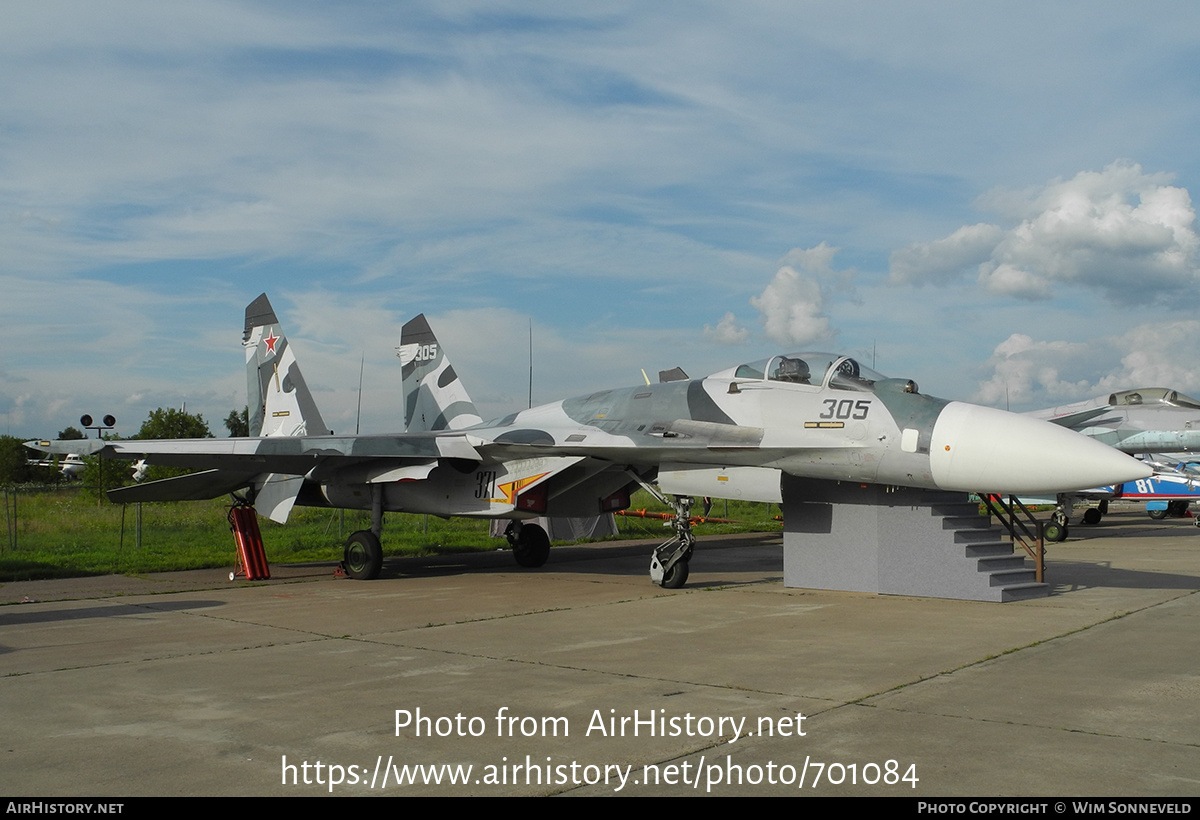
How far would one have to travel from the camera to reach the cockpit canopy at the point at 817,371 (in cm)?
977

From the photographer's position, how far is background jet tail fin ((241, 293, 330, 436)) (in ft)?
52.2

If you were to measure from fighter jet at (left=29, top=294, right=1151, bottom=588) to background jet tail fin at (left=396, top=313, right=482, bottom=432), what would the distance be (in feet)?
6.67

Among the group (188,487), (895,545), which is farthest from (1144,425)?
(188,487)

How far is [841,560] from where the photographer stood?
35.5 ft

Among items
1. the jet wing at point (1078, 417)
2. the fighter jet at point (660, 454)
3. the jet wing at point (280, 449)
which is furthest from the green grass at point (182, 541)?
the jet wing at point (1078, 417)

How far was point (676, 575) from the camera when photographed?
1096 cm

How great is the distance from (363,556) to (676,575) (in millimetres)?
4662


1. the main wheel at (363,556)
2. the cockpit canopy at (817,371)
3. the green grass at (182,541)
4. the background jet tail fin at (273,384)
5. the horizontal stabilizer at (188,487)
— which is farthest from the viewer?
the background jet tail fin at (273,384)

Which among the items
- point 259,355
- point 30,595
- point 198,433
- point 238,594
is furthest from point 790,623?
point 198,433

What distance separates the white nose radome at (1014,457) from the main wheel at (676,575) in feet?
10.7

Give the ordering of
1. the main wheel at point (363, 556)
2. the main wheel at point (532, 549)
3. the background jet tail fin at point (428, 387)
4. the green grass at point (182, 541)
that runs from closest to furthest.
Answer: the main wheel at point (363, 556) < the green grass at point (182, 541) < the main wheel at point (532, 549) < the background jet tail fin at point (428, 387)

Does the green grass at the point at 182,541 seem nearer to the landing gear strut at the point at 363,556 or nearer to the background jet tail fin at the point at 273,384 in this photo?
the background jet tail fin at the point at 273,384

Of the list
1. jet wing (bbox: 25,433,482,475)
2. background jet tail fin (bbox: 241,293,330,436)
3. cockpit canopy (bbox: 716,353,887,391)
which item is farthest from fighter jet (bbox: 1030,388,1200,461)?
background jet tail fin (bbox: 241,293,330,436)

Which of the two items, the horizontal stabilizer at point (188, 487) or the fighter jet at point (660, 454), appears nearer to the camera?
the fighter jet at point (660, 454)
